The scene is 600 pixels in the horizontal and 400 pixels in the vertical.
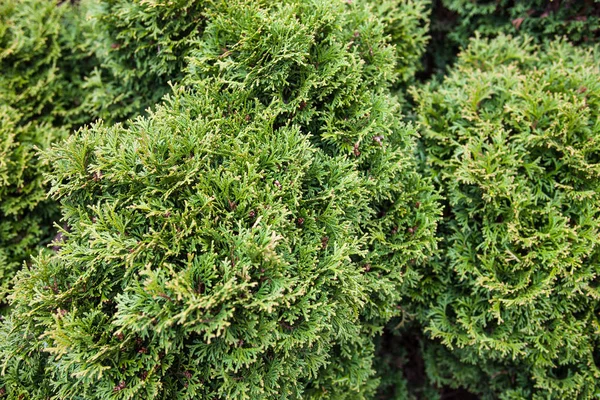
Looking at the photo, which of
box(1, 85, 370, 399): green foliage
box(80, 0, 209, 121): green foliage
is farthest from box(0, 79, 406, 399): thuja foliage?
box(80, 0, 209, 121): green foliage

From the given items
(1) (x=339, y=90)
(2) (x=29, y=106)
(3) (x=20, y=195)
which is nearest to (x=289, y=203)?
(1) (x=339, y=90)

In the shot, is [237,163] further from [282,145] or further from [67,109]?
[67,109]

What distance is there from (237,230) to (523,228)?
183cm

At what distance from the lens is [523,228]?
2936 mm

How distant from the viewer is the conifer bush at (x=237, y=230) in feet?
7.46

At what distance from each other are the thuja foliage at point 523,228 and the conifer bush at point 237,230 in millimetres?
337

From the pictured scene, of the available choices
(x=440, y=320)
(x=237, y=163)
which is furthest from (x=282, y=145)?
(x=440, y=320)

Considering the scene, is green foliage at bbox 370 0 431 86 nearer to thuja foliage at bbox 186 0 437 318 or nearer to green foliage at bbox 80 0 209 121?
thuja foliage at bbox 186 0 437 318

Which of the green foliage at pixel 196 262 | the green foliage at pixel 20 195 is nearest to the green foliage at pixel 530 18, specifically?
the green foliage at pixel 196 262

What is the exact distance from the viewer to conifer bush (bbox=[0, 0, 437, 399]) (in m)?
2.27

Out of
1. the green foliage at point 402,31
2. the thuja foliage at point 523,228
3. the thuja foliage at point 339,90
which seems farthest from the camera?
the green foliage at point 402,31

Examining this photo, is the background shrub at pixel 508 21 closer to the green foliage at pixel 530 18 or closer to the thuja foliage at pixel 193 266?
the green foliage at pixel 530 18

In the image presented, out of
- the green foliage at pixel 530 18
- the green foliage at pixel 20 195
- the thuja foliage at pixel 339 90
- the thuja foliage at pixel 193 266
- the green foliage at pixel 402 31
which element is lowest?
the green foliage at pixel 20 195

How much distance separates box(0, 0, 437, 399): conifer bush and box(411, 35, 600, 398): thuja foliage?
0.34 meters
